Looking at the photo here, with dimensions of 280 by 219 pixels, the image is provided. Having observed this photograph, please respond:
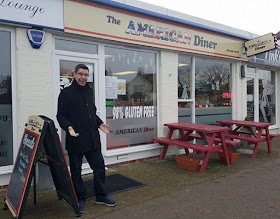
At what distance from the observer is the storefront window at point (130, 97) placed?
5883mm

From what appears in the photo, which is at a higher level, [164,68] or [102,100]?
[164,68]

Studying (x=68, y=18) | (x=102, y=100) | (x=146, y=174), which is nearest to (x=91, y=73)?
(x=102, y=100)

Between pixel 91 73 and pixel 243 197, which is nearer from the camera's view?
pixel 243 197

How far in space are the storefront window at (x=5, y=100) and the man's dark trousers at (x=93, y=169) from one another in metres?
1.53

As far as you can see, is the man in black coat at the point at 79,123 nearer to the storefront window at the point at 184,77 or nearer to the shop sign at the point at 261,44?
the storefront window at the point at 184,77

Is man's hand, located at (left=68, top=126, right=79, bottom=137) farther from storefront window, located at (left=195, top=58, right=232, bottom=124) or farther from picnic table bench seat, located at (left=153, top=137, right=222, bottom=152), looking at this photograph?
storefront window, located at (left=195, top=58, right=232, bottom=124)

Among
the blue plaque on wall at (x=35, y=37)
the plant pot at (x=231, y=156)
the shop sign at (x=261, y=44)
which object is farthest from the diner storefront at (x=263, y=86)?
the blue plaque on wall at (x=35, y=37)

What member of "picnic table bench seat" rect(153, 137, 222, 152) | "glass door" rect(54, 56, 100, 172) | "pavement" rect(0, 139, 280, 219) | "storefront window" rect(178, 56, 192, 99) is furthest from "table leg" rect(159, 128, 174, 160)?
"glass door" rect(54, 56, 100, 172)

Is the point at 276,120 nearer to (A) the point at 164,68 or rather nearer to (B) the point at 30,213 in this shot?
(A) the point at 164,68

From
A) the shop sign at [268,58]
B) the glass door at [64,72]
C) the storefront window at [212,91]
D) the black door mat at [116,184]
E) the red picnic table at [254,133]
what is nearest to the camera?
the black door mat at [116,184]

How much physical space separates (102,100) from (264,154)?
172 inches

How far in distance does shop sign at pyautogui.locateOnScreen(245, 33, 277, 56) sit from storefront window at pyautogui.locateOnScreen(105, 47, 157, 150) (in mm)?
3555

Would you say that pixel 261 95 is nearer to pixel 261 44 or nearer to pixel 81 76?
pixel 261 44

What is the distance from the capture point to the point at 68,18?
16.2 feet
